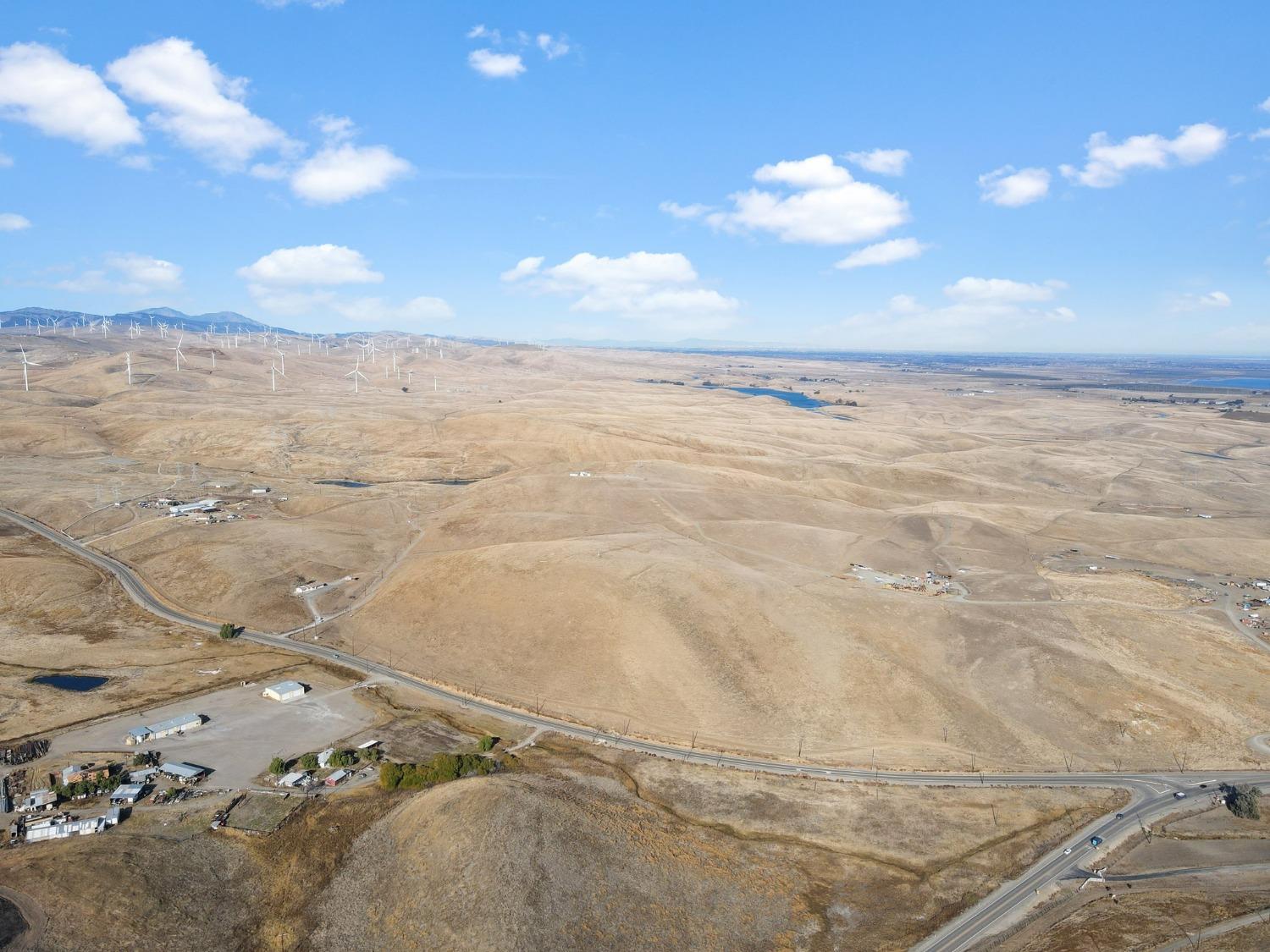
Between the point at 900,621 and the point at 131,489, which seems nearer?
the point at 900,621

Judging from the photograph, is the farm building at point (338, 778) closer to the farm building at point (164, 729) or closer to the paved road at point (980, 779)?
the paved road at point (980, 779)

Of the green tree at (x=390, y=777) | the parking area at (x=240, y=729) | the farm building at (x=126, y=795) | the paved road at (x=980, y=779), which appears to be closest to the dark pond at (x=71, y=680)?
A: the parking area at (x=240, y=729)

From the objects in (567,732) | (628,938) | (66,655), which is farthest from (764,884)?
(66,655)

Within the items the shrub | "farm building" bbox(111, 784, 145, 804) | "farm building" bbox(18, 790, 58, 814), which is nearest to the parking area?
"farm building" bbox(111, 784, 145, 804)

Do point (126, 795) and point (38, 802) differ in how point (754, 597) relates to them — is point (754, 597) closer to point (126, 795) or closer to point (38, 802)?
point (126, 795)

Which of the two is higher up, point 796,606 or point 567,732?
point 796,606

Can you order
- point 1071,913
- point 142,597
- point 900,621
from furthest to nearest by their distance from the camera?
point 142,597
point 900,621
point 1071,913

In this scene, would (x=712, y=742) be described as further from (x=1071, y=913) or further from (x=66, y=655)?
(x=66, y=655)

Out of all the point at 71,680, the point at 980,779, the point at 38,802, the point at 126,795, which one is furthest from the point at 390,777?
the point at 980,779
